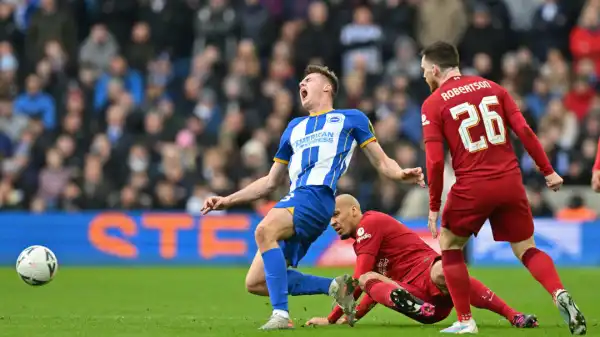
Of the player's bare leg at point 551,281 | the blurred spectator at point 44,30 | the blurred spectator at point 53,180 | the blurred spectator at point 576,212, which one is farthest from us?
the blurred spectator at point 44,30

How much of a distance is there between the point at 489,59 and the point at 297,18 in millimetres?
3825

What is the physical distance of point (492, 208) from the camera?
878 centimetres

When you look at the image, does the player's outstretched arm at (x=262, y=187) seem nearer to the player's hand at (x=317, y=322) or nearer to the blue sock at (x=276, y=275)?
the blue sock at (x=276, y=275)

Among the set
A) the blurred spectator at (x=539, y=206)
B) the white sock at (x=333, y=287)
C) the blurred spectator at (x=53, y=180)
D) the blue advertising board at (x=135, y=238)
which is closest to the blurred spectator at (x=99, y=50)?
the blurred spectator at (x=53, y=180)

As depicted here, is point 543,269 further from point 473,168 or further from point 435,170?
point 435,170

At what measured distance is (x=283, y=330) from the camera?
29.2ft

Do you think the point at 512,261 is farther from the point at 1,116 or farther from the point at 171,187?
the point at 1,116

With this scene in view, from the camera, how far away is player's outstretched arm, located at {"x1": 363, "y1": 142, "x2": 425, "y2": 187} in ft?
29.1

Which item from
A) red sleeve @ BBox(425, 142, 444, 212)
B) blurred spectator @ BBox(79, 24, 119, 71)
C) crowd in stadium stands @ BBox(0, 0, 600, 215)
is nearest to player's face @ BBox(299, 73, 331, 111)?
red sleeve @ BBox(425, 142, 444, 212)

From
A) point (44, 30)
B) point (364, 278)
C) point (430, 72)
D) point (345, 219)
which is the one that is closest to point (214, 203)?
point (345, 219)

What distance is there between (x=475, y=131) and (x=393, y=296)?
60.6 inches

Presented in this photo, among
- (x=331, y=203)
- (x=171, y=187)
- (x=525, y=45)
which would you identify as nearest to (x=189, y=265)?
(x=171, y=187)

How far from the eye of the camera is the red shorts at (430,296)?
967 centimetres

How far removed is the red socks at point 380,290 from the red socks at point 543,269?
1124 mm
